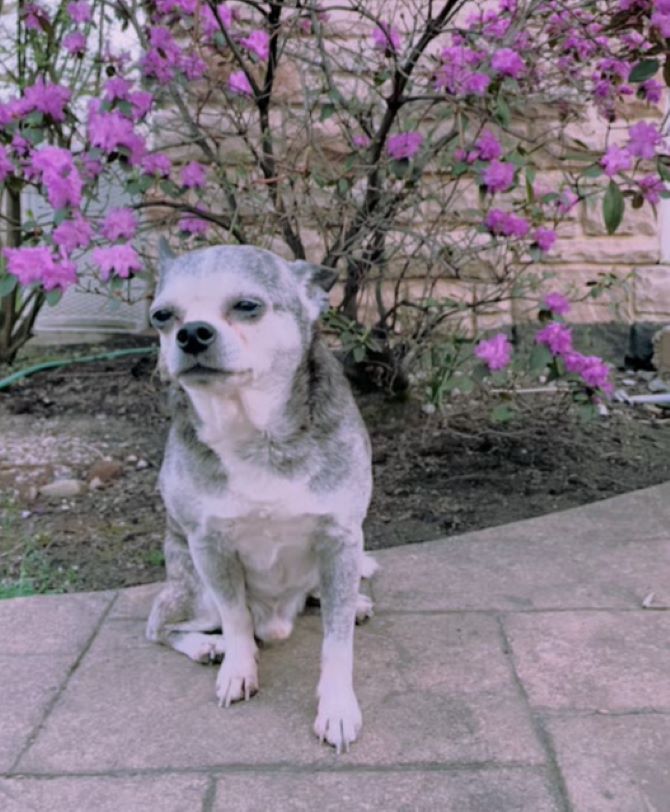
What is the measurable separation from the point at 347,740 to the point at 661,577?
146 cm

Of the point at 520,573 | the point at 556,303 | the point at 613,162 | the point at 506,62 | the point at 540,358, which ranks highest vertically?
the point at 506,62

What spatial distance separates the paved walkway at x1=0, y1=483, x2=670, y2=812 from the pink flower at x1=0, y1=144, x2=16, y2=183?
1.55 meters

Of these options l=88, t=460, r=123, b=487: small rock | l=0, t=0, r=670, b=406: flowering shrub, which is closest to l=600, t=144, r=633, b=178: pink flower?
Result: l=0, t=0, r=670, b=406: flowering shrub

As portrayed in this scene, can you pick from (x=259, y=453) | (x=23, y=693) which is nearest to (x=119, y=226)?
(x=259, y=453)

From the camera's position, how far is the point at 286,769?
2312 millimetres

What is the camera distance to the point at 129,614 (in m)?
3.21

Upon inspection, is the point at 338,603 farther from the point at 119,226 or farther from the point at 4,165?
the point at 4,165

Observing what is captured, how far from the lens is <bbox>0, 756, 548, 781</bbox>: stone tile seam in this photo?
2273 mm

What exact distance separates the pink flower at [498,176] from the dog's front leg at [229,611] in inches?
69.4

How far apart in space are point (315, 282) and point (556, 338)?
162cm

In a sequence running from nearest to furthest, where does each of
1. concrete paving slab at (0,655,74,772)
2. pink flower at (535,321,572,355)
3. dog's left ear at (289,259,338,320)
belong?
1. concrete paving slab at (0,655,74,772)
2. dog's left ear at (289,259,338,320)
3. pink flower at (535,321,572,355)

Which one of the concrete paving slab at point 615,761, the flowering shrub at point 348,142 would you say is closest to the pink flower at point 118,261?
the flowering shrub at point 348,142

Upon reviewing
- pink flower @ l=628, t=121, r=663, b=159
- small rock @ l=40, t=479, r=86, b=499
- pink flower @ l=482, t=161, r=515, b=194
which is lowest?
small rock @ l=40, t=479, r=86, b=499

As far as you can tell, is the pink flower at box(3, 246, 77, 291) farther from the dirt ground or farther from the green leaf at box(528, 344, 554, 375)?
the green leaf at box(528, 344, 554, 375)
